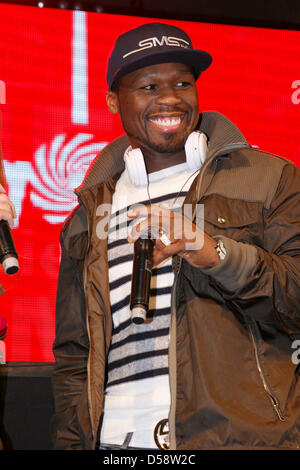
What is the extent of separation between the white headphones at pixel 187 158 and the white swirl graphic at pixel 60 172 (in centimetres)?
73

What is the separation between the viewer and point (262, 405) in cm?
193

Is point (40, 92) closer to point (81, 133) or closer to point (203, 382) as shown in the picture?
point (81, 133)

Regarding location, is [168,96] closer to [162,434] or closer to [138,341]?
[138,341]

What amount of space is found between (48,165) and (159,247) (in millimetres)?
1342

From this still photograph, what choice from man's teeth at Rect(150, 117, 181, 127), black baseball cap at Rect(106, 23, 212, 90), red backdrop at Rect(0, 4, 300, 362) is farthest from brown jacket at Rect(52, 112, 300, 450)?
red backdrop at Rect(0, 4, 300, 362)

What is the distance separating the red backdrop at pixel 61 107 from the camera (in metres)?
3.03

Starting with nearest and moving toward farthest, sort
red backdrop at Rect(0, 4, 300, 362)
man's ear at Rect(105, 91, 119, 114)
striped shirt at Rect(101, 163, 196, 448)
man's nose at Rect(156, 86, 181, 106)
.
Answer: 1. striped shirt at Rect(101, 163, 196, 448)
2. man's nose at Rect(156, 86, 181, 106)
3. man's ear at Rect(105, 91, 119, 114)
4. red backdrop at Rect(0, 4, 300, 362)

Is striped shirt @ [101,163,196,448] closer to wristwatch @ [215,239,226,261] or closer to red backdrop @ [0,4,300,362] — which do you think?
wristwatch @ [215,239,226,261]

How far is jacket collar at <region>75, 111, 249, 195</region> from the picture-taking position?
2.26 meters

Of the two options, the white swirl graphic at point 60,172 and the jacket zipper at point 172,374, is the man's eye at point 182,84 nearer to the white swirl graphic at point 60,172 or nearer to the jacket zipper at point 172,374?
the jacket zipper at point 172,374

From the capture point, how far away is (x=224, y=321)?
6.68 ft

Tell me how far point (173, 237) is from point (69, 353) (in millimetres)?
716

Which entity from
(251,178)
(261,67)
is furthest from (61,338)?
(261,67)

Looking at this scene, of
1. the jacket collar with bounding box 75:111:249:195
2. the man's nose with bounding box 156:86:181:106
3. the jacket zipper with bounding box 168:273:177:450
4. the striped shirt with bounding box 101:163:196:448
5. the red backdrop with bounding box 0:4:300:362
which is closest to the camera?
the jacket zipper with bounding box 168:273:177:450
